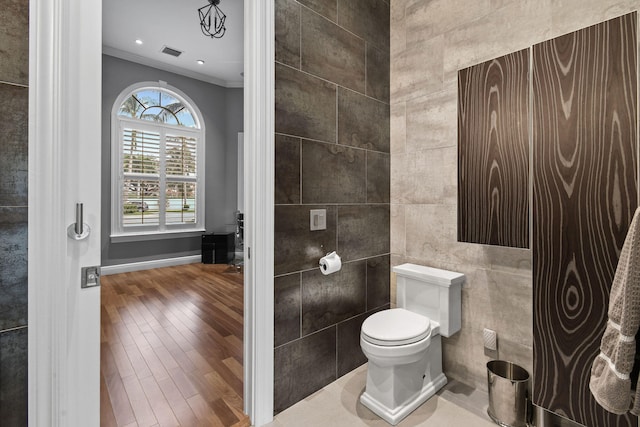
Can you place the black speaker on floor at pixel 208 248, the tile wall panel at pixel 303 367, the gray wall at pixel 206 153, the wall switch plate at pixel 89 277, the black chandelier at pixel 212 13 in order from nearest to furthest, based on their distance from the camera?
1. the wall switch plate at pixel 89 277
2. the tile wall panel at pixel 303 367
3. the black chandelier at pixel 212 13
4. the gray wall at pixel 206 153
5. the black speaker on floor at pixel 208 248

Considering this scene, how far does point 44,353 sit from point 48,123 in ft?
2.57

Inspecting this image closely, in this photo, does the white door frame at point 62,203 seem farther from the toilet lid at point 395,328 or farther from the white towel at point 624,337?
the white towel at point 624,337

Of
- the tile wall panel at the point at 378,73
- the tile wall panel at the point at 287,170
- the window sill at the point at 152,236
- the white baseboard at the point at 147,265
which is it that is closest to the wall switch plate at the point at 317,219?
the tile wall panel at the point at 287,170

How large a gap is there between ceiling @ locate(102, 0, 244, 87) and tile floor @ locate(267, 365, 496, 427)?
3791 mm

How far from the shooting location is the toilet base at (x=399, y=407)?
164 cm

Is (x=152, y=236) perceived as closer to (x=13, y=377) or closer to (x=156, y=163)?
(x=156, y=163)

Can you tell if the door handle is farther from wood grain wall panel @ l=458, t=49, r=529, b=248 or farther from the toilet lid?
wood grain wall panel @ l=458, t=49, r=529, b=248

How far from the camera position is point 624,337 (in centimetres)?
88

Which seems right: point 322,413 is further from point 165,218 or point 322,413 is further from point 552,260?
point 165,218

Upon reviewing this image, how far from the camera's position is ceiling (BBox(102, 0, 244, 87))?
135 inches

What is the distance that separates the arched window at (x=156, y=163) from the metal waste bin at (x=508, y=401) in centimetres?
492

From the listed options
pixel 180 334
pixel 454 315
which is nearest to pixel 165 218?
pixel 180 334

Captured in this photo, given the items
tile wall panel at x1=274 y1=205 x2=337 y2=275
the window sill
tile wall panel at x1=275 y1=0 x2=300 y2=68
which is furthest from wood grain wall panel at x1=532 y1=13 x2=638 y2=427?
the window sill

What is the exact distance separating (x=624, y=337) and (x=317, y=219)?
1359mm
